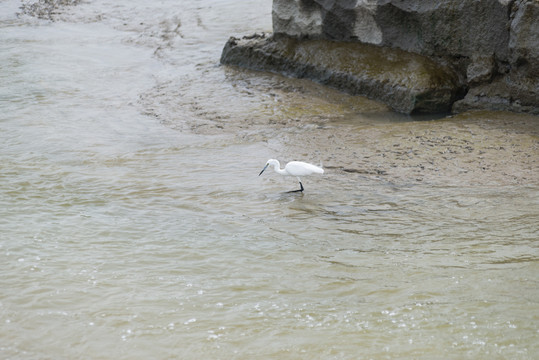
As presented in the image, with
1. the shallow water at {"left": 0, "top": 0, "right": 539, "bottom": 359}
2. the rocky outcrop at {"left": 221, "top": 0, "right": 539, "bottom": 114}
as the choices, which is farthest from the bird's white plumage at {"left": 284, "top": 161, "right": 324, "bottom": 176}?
the rocky outcrop at {"left": 221, "top": 0, "right": 539, "bottom": 114}

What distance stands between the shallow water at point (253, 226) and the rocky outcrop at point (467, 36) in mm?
403

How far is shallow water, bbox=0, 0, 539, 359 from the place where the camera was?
12.3 ft

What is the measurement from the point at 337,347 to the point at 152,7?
44.0 feet

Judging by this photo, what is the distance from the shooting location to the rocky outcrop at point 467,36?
7.81 metres

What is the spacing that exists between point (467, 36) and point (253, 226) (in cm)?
461

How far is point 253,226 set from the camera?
5.45 metres

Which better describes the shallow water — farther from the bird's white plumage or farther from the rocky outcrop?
the rocky outcrop

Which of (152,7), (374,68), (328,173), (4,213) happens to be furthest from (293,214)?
(152,7)

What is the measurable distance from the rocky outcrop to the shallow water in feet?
1.32

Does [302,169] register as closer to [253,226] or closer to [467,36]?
[253,226]

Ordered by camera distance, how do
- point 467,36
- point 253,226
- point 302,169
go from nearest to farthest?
1. point 253,226
2. point 302,169
3. point 467,36

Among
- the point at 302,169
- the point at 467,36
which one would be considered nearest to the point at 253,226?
the point at 302,169

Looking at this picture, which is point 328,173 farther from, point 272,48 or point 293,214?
point 272,48

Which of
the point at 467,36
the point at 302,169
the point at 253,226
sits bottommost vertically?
the point at 253,226
